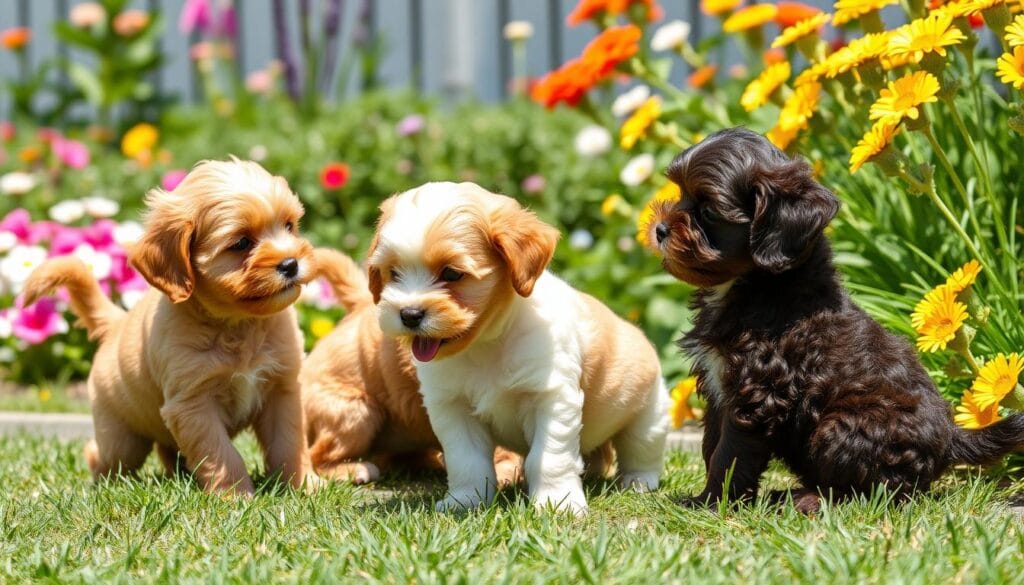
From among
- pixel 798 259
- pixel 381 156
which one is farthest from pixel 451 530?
pixel 381 156

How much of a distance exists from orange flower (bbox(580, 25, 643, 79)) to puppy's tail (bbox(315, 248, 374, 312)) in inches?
59.2

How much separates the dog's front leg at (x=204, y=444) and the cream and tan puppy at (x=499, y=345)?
0.70 meters

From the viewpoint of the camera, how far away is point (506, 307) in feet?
12.2

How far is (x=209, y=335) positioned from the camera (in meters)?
4.04

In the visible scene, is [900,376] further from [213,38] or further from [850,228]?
[213,38]

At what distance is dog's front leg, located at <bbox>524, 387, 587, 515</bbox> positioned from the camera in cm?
367

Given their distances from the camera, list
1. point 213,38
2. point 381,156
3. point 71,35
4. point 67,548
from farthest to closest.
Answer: point 213,38
point 71,35
point 381,156
point 67,548

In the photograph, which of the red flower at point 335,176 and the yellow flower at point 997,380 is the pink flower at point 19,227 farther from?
the yellow flower at point 997,380

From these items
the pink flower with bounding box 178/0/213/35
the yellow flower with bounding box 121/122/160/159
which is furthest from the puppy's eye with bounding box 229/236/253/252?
the pink flower with bounding box 178/0/213/35

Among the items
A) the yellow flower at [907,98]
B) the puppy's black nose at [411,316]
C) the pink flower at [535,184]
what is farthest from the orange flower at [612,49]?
the puppy's black nose at [411,316]

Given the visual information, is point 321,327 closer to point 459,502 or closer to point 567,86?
point 567,86

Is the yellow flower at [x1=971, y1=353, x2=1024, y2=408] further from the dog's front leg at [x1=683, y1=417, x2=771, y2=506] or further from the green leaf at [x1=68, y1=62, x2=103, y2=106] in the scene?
the green leaf at [x1=68, y1=62, x2=103, y2=106]

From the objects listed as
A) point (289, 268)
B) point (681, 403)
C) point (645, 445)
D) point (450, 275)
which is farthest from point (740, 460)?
point (289, 268)

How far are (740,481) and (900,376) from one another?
55cm
